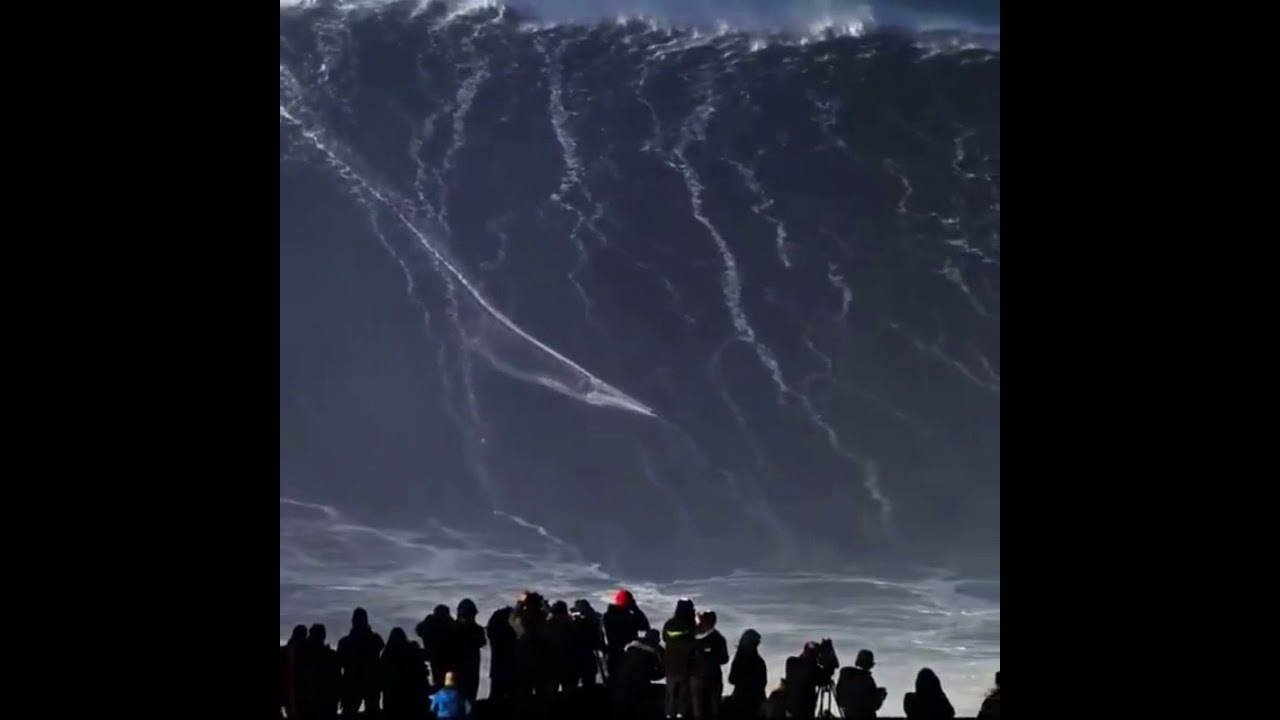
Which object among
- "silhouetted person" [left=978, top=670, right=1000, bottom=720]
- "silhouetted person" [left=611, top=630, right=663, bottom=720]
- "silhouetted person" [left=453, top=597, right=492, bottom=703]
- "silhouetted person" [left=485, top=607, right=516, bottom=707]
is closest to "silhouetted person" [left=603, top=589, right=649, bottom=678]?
"silhouetted person" [left=611, top=630, right=663, bottom=720]

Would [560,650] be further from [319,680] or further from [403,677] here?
[319,680]

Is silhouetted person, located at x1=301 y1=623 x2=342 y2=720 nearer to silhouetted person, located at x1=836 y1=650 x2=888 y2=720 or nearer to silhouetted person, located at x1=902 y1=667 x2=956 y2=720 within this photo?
silhouetted person, located at x1=836 y1=650 x2=888 y2=720

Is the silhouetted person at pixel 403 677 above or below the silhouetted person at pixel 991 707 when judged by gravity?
above

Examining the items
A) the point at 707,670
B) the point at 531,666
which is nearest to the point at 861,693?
→ the point at 707,670

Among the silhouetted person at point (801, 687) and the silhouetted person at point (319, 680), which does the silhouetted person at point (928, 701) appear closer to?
the silhouetted person at point (801, 687)

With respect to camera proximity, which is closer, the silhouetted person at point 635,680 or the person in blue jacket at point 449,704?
the person in blue jacket at point 449,704

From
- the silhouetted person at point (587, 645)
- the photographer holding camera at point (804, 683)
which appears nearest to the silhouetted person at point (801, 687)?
the photographer holding camera at point (804, 683)
